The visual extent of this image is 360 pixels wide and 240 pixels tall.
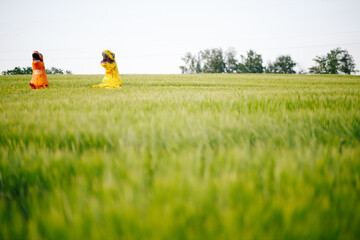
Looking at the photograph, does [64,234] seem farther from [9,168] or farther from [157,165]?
[9,168]

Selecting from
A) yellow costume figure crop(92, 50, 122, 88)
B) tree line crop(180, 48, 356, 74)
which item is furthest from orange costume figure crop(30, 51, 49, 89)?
tree line crop(180, 48, 356, 74)

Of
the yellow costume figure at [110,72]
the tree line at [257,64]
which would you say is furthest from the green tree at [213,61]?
the yellow costume figure at [110,72]

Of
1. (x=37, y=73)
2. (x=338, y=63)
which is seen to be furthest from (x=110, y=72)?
(x=338, y=63)

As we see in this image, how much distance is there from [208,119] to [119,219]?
112 centimetres

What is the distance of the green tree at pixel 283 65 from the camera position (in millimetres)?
77312

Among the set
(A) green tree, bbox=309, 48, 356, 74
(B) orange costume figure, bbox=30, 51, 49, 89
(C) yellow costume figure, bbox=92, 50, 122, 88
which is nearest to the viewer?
(B) orange costume figure, bbox=30, 51, 49, 89

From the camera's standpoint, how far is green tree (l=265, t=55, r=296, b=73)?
77312 millimetres

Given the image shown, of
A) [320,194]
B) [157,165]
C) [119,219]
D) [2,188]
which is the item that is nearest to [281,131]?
[320,194]

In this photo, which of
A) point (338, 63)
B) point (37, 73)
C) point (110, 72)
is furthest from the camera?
point (338, 63)

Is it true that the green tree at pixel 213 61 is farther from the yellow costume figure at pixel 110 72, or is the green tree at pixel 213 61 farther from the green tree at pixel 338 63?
the yellow costume figure at pixel 110 72

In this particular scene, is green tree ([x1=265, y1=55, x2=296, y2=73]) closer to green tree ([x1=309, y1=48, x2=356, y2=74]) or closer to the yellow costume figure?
green tree ([x1=309, y1=48, x2=356, y2=74])

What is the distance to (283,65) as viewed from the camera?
78250 millimetres

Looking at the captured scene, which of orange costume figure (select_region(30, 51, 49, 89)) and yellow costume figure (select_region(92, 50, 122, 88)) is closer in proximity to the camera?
orange costume figure (select_region(30, 51, 49, 89))

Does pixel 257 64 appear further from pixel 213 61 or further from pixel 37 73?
pixel 37 73
